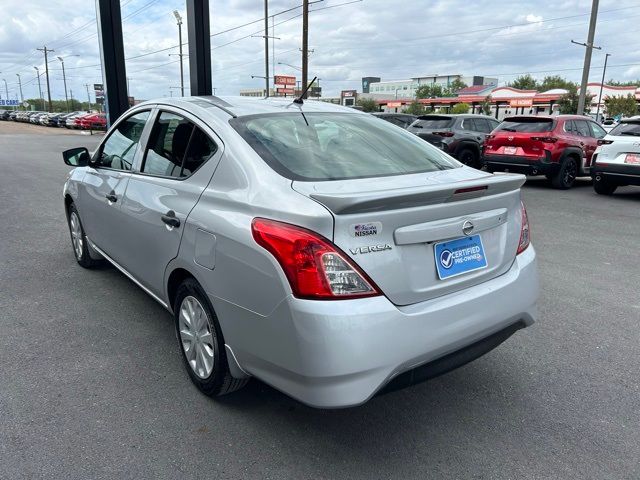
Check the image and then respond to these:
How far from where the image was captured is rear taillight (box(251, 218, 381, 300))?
6.74 ft

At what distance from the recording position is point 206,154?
2.83m

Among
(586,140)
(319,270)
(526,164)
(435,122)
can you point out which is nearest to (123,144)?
(319,270)

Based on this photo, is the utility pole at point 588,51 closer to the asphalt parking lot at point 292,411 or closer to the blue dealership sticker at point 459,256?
the asphalt parking lot at point 292,411

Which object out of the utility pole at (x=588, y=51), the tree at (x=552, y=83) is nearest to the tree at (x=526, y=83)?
the tree at (x=552, y=83)

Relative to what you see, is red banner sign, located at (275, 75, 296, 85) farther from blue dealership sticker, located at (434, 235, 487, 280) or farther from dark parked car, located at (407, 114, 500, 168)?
blue dealership sticker, located at (434, 235, 487, 280)

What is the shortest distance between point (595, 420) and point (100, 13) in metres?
9.79

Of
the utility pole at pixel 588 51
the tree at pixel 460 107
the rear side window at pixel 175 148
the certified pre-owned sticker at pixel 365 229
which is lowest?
the certified pre-owned sticker at pixel 365 229

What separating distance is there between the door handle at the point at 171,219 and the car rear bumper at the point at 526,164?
9.81 meters

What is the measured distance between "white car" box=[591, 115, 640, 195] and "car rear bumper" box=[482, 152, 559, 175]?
944 mm

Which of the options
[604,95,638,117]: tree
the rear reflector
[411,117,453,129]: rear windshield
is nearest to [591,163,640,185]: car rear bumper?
[411,117,453,129]: rear windshield

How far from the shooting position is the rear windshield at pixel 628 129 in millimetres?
9535

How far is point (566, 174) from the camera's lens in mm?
11414

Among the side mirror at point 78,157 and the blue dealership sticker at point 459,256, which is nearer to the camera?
the blue dealership sticker at point 459,256

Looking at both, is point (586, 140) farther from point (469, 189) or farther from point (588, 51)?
point (588, 51)
